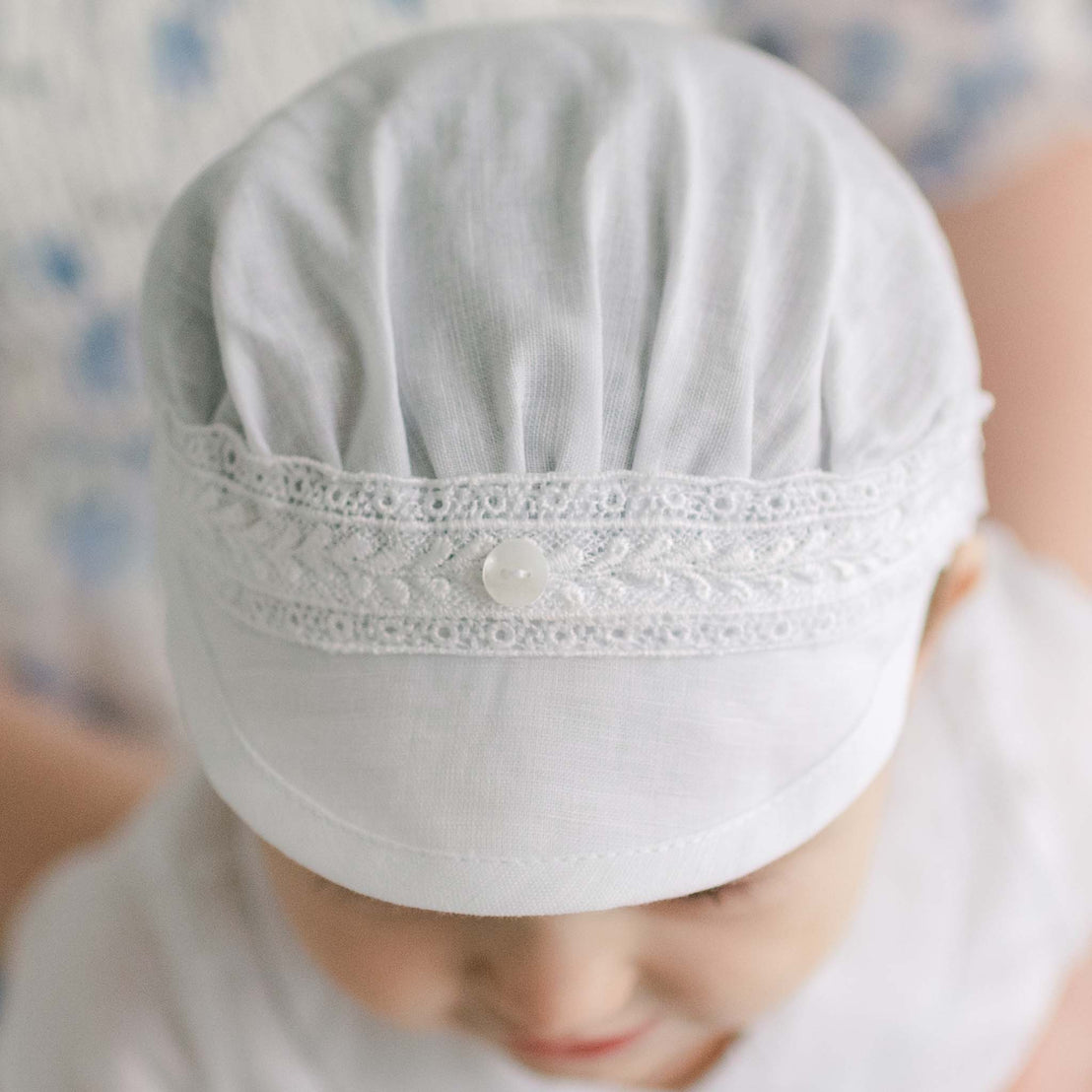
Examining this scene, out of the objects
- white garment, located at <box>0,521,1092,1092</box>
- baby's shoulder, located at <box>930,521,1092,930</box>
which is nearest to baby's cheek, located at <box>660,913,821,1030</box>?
white garment, located at <box>0,521,1092,1092</box>

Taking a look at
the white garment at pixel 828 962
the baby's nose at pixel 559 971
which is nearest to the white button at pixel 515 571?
the baby's nose at pixel 559 971

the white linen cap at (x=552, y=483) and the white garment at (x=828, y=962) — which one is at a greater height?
the white linen cap at (x=552, y=483)

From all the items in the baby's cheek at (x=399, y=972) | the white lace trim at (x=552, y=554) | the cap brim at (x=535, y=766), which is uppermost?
the white lace trim at (x=552, y=554)

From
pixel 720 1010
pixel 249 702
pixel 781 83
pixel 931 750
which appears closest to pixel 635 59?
pixel 781 83

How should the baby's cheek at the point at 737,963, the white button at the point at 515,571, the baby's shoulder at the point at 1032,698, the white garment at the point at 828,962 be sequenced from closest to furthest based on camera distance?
the white button at the point at 515,571 → the baby's cheek at the point at 737,963 → the white garment at the point at 828,962 → the baby's shoulder at the point at 1032,698

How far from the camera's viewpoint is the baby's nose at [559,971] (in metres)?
0.56

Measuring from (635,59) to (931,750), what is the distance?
63 cm

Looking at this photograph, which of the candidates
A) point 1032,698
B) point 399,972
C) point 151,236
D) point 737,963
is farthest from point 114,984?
point 1032,698

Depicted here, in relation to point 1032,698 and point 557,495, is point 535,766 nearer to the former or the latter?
point 557,495

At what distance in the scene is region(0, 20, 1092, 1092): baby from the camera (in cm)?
50

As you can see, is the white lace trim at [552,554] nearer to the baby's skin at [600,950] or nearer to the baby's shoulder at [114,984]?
the baby's skin at [600,950]

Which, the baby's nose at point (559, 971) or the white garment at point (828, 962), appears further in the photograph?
the white garment at point (828, 962)

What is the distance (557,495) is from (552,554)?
24mm

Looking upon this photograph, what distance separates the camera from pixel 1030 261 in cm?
113
